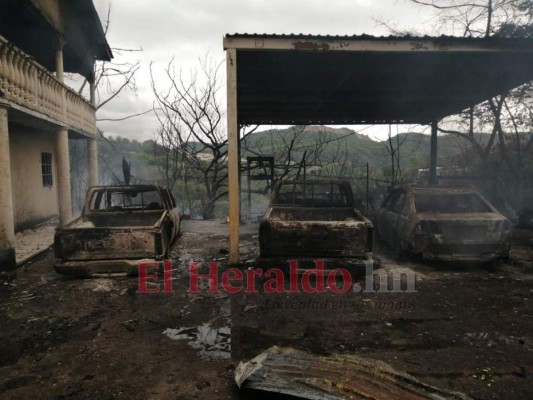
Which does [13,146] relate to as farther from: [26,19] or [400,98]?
[400,98]

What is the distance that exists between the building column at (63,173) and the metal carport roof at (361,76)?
4.90m

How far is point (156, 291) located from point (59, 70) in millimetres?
7699

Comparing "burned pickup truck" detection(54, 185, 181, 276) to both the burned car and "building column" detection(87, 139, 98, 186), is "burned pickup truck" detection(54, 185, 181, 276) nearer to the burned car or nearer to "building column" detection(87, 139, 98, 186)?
the burned car

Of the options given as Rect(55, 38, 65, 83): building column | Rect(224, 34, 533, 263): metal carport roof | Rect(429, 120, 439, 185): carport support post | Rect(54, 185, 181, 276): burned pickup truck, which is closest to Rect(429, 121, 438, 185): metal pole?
Rect(429, 120, 439, 185): carport support post

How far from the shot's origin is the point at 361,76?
8.30 metres

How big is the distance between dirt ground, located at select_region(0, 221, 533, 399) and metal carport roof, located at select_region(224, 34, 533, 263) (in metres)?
2.24

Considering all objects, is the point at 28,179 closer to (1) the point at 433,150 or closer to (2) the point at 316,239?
(2) the point at 316,239

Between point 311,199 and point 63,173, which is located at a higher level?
point 63,173

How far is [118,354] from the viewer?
3.55 m

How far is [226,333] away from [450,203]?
6.09m

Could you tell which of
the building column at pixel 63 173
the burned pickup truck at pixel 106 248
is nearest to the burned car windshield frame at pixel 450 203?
the burned pickup truck at pixel 106 248

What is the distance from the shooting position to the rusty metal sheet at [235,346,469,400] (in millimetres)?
2672

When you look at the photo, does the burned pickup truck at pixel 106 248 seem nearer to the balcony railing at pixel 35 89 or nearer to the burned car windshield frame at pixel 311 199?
the burned car windshield frame at pixel 311 199

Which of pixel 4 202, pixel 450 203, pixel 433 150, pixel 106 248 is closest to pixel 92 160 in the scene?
pixel 4 202
